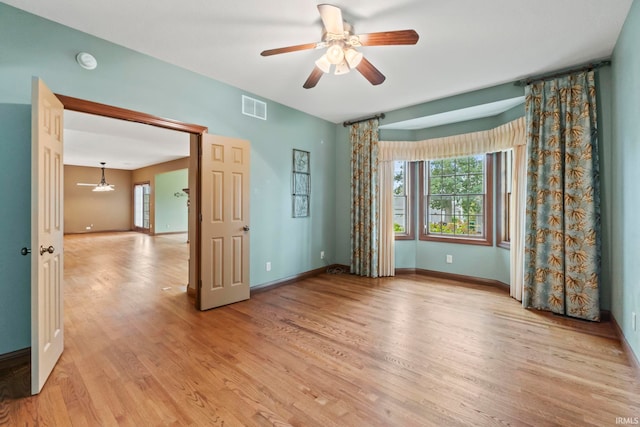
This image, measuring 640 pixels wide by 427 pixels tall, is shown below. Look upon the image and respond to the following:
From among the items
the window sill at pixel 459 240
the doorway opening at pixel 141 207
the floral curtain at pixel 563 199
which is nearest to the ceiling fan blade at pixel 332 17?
the floral curtain at pixel 563 199

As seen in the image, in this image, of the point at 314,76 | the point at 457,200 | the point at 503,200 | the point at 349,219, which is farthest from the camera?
the point at 349,219

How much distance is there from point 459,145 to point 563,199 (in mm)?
1620

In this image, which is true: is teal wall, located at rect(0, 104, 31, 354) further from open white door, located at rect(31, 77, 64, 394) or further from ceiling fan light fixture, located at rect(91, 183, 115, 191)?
ceiling fan light fixture, located at rect(91, 183, 115, 191)

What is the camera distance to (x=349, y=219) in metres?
5.26

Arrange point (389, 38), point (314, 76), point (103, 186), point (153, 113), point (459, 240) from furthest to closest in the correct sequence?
point (103, 186) → point (459, 240) → point (153, 113) → point (314, 76) → point (389, 38)

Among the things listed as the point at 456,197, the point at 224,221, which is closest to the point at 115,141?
the point at 224,221

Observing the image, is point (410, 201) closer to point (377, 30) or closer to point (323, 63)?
point (377, 30)

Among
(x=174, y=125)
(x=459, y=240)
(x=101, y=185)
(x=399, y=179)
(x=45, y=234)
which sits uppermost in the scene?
(x=101, y=185)

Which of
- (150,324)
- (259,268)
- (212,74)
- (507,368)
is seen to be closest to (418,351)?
(507,368)

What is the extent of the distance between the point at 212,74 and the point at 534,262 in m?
4.48

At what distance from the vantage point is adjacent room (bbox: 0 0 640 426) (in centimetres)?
192

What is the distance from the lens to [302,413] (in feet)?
5.58

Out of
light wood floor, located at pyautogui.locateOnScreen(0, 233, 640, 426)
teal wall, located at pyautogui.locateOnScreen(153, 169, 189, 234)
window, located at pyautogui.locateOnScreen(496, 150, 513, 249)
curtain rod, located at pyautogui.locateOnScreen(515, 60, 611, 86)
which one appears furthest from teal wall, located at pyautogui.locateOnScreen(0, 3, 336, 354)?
teal wall, located at pyautogui.locateOnScreen(153, 169, 189, 234)

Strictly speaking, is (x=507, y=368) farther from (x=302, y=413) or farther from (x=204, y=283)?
(x=204, y=283)
